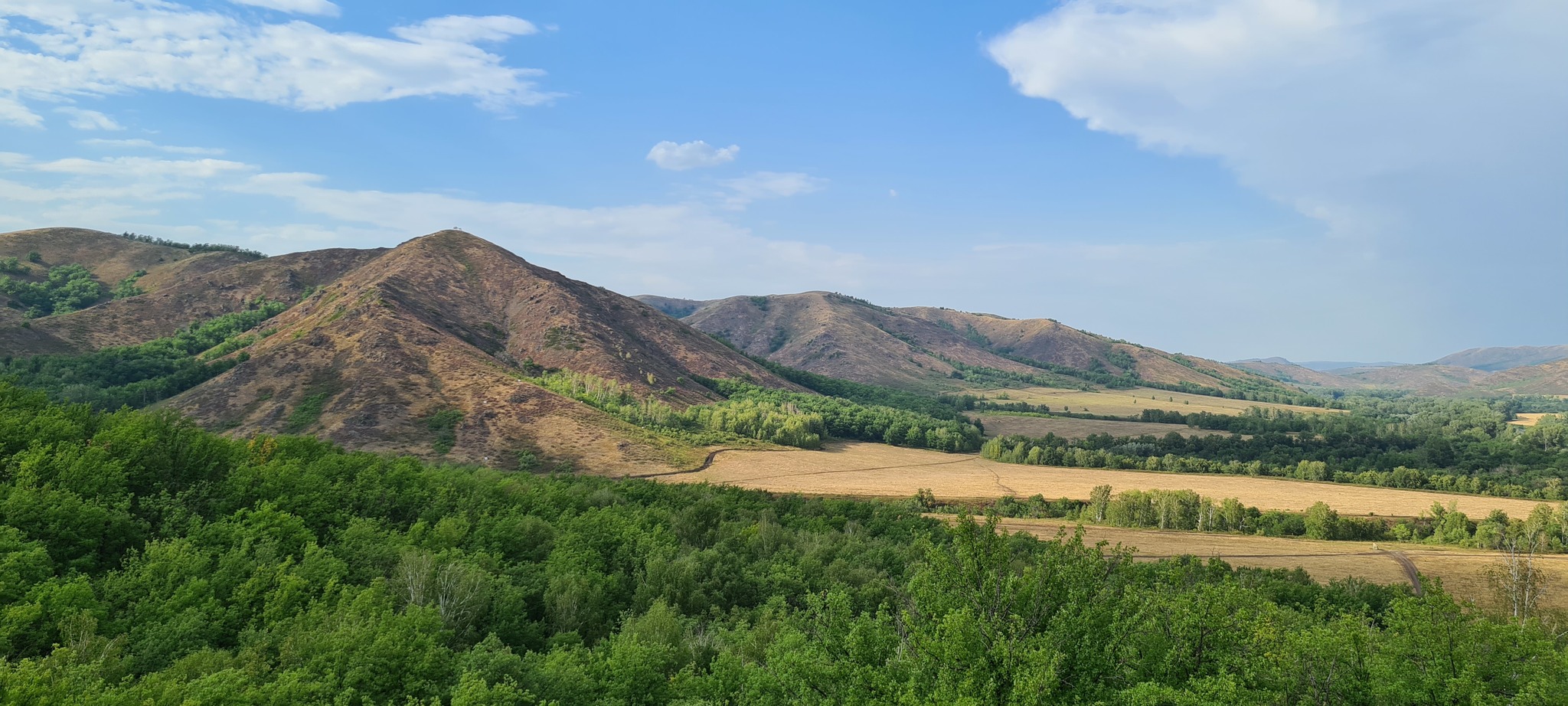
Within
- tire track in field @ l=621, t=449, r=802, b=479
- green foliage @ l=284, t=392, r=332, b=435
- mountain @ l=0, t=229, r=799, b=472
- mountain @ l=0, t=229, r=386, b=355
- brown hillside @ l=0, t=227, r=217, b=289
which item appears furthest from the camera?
brown hillside @ l=0, t=227, r=217, b=289

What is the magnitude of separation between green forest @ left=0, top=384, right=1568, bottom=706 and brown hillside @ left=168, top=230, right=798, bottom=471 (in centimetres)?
6341

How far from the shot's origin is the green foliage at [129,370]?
102562 mm

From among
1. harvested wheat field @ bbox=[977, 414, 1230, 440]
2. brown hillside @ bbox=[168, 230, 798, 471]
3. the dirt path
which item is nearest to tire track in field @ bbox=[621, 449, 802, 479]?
brown hillside @ bbox=[168, 230, 798, 471]

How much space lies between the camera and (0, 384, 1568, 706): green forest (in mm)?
17484

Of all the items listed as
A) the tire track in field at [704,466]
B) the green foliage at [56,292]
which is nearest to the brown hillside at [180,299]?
the green foliage at [56,292]

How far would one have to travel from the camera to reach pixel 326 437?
307 feet

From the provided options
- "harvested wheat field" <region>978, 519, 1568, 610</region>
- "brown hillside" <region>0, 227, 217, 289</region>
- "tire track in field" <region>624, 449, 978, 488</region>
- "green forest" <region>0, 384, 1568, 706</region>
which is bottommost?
"tire track in field" <region>624, 449, 978, 488</region>

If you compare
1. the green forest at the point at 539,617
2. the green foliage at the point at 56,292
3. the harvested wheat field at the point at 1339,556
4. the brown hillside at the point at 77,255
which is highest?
the brown hillside at the point at 77,255

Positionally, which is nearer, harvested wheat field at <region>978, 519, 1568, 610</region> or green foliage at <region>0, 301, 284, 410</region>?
harvested wheat field at <region>978, 519, 1568, 610</region>

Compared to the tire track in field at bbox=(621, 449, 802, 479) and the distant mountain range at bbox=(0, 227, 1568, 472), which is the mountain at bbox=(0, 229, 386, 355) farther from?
the tire track in field at bbox=(621, 449, 802, 479)

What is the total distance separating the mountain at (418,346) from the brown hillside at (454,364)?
0.34m

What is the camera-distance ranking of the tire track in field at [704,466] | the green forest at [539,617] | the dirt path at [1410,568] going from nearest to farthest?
the green forest at [539,617]
the dirt path at [1410,568]
the tire track in field at [704,466]

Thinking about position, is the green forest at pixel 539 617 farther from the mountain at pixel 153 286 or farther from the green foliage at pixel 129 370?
the mountain at pixel 153 286

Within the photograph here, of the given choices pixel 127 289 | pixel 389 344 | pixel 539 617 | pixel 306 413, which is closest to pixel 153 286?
pixel 127 289
